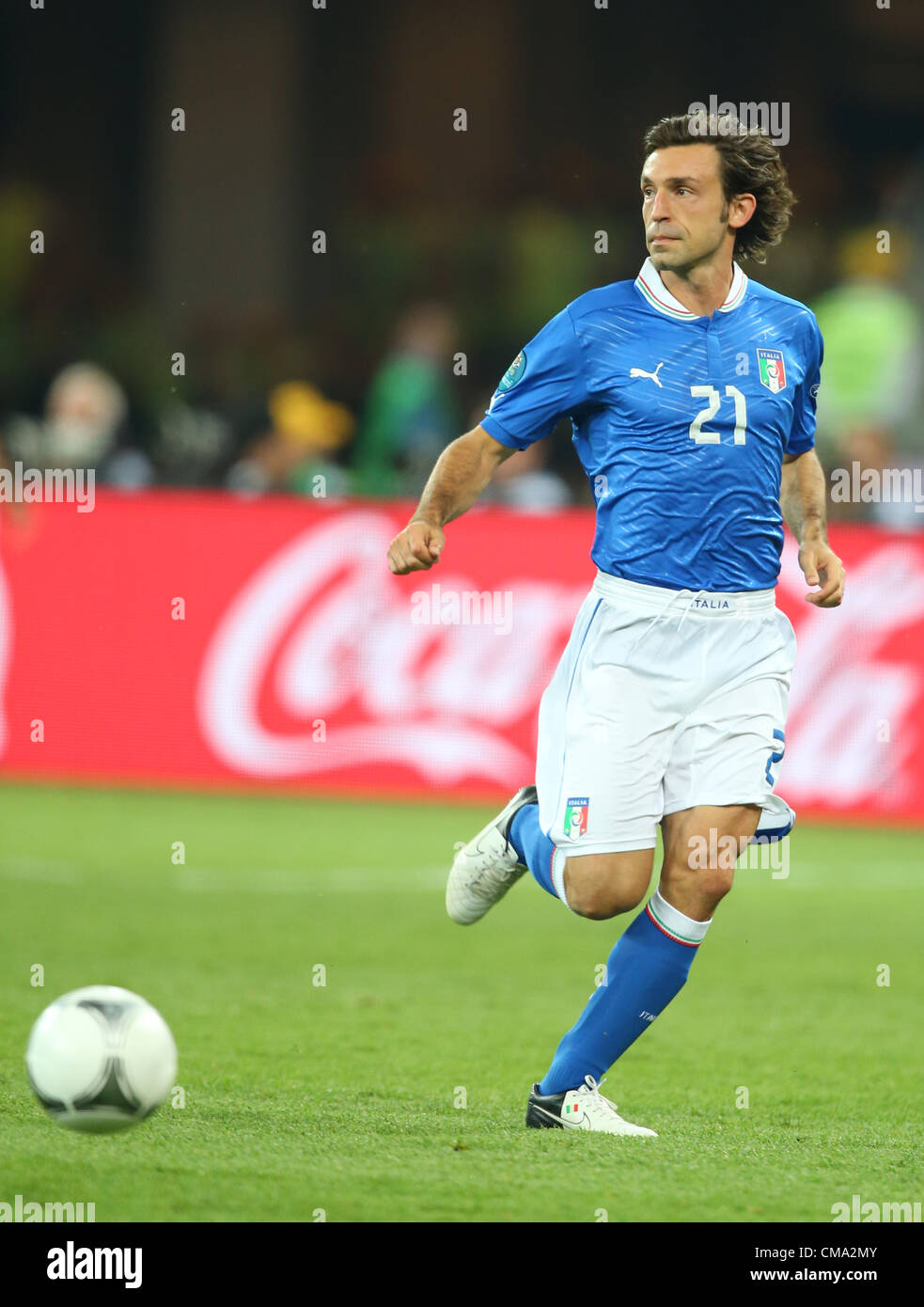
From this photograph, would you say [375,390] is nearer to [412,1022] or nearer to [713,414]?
[412,1022]

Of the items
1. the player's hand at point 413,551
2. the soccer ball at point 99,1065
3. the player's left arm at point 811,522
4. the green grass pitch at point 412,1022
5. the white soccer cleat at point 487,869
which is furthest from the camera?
the white soccer cleat at point 487,869

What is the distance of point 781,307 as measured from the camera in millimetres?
5367

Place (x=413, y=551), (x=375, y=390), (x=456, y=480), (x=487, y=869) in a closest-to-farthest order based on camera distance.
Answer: (x=413, y=551) → (x=456, y=480) → (x=487, y=869) → (x=375, y=390)

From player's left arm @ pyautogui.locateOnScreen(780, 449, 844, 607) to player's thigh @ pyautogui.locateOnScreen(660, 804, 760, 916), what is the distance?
60cm

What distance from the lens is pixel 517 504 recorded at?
13.2 m

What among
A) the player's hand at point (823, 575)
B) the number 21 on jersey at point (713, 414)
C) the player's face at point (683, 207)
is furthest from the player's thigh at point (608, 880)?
the player's face at point (683, 207)

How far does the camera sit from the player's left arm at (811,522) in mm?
5316

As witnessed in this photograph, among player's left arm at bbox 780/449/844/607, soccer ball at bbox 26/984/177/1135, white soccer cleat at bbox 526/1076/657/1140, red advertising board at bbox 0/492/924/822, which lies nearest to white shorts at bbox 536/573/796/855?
player's left arm at bbox 780/449/844/607

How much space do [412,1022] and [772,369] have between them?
102 inches

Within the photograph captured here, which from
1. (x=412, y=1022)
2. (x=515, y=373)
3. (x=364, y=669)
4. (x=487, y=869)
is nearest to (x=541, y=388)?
(x=515, y=373)

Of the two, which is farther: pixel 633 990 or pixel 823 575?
pixel 823 575

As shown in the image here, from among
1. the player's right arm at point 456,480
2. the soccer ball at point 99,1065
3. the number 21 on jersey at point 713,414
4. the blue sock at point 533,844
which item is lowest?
the soccer ball at point 99,1065

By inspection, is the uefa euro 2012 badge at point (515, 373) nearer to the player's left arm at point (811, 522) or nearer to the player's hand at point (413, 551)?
the player's hand at point (413, 551)
